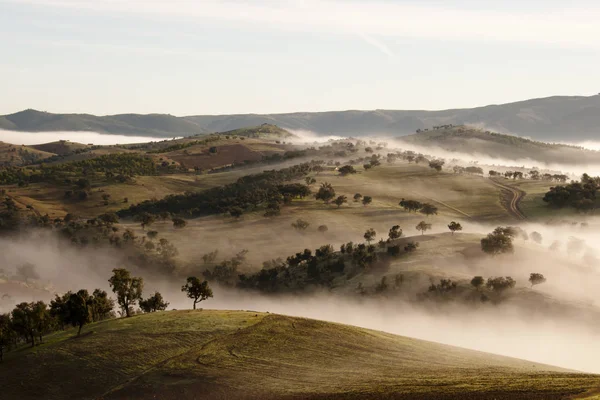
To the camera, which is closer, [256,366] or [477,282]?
[256,366]

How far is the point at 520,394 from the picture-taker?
5175 cm

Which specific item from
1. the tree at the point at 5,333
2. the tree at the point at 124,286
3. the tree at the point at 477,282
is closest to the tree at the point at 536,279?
the tree at the point at 477,282

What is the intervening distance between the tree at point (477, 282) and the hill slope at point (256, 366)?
41861 mm

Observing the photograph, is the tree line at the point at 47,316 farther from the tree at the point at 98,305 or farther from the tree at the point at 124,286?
the tree at the point at 124,286

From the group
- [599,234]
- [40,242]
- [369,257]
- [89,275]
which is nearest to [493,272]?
[369,257]

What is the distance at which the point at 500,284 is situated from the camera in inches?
4678

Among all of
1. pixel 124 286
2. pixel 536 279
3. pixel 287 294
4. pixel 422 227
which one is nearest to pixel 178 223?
pixel 287 294

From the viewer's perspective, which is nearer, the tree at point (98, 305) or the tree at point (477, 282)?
the tree at point (98, 305)

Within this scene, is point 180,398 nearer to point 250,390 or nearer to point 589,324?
point 250,390

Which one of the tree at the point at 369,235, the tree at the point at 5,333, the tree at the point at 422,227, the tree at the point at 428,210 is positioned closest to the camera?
the tree at the point at 5,333

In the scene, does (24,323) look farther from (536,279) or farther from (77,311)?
(536,279)

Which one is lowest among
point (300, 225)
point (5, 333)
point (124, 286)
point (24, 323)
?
point (5, 333)

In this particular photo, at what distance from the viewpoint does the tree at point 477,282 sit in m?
120

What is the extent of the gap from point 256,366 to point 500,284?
65986mm
